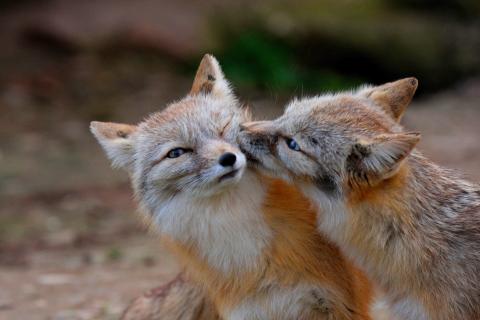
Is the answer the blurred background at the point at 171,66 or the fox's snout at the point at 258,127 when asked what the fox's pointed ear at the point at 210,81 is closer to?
the fox's snout at the point at 258,127

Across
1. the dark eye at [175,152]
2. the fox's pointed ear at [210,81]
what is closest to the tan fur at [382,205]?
the dark eye at [175,152]

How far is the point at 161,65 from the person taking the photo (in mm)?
17609

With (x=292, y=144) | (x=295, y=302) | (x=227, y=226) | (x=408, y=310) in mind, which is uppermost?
(x=292, y=144)

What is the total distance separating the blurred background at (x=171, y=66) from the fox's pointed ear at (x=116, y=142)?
17.4 ft

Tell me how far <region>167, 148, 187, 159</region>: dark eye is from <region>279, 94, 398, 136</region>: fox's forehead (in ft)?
2.38

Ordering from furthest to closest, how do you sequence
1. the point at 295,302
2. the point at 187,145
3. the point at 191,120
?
the point at 191,120 < the point at 187,145 < the point at 295,302

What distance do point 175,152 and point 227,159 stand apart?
0.64m

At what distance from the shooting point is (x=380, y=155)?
19.4 ft

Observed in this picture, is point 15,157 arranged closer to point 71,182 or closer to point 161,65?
point 71,182

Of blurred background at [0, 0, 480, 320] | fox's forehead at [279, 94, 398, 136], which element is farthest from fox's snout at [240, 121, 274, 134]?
blurred background at [0, 0, 480, 320]

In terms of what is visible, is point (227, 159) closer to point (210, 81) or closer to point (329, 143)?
point (329, 143)

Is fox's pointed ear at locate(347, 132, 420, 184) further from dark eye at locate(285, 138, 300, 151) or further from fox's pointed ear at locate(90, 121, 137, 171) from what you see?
fox's pointed ear at locate(90, 121, 137, 171)

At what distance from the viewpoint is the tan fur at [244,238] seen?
643 centimetres

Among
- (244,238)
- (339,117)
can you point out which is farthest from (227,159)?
(339,117)
